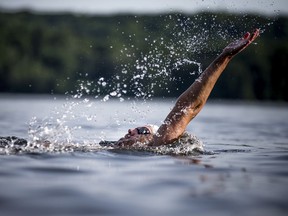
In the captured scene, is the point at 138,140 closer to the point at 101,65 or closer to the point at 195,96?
the point at 195,96

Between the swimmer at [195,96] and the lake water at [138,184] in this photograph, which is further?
the swimmer at [195,96]

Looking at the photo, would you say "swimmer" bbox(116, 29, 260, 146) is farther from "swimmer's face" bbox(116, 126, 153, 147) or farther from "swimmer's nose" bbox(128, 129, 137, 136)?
"swimmer's nose" bbox(128, 129, 137, 136)

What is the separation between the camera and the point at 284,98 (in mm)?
79812

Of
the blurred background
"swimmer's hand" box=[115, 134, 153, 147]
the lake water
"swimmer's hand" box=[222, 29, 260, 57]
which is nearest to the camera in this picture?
the lake water

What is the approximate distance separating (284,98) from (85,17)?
11036 cm

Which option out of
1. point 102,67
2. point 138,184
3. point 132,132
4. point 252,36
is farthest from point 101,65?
point 138,184

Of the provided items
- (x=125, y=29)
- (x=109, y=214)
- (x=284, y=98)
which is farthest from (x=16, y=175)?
(x=125, y=29)

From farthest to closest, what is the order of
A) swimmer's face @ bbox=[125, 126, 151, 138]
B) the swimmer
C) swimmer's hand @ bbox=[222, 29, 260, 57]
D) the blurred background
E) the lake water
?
the blurred background < swimmer's face @ bbox=[125, 126, 151, 138] < the swimmer < swimmer's hand @ bbox=[222, 29, 260, 57] < the lake water

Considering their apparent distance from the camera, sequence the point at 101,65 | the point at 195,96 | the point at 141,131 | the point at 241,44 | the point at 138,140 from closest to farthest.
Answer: the point at 241,44, the point at 195,96, the point at 138,140, the point at 141,131, the point at 101,65

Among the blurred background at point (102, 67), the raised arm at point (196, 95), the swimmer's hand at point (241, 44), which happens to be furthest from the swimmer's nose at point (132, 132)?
the blurred background at point (102, 67)

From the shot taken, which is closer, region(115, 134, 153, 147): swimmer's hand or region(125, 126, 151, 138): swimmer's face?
region(115, 134, 153, 147): swimmer's hand

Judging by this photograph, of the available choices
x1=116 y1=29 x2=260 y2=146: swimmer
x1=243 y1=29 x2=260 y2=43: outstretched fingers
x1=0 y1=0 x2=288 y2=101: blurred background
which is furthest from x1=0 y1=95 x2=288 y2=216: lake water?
x1=0 y1=0 x2=288 y2=101: blurred background

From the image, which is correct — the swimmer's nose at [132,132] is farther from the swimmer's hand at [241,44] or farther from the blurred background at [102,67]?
the blurred background at [102,67]

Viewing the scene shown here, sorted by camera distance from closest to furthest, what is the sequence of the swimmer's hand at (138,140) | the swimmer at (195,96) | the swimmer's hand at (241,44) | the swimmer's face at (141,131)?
the swimmer's hand at (241,44)
the swimmer at (195,96)
the swimmer's hand at (138,140)
the swimmer's face at (141,131)
